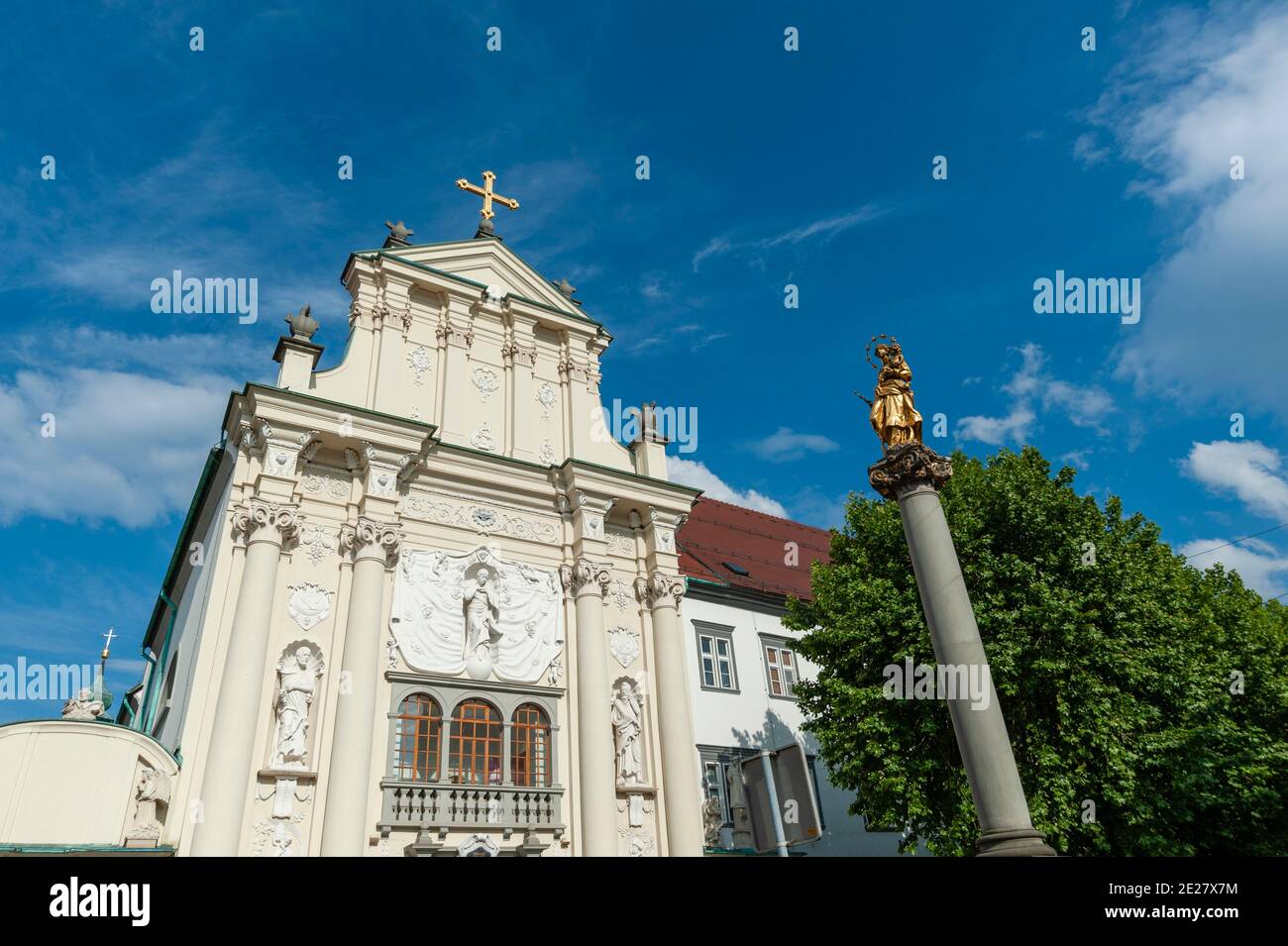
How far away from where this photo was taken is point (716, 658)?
24.3 m

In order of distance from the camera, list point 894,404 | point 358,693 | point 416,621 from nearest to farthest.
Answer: point 894,404, point 358,693, point 416,621

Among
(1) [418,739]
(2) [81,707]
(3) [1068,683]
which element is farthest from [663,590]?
(2) [81,707]

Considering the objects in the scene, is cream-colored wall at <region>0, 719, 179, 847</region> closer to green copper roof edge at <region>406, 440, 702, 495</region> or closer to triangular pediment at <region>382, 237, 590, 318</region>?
green copper roof edge at <region>406, 440, 702, 495</region>

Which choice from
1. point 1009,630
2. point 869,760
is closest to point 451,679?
point 869,760

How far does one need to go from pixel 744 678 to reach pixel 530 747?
7502 millimetres

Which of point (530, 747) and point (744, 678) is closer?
point (530, 747)

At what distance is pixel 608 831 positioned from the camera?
18.2 meters

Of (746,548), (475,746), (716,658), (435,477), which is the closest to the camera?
(475,746)

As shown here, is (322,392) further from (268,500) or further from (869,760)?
(869,760)

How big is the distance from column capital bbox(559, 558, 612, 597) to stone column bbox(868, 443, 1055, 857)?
379 inches

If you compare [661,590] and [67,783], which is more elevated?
[661,590]

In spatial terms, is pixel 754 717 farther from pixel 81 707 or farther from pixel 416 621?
pixel 81 707
